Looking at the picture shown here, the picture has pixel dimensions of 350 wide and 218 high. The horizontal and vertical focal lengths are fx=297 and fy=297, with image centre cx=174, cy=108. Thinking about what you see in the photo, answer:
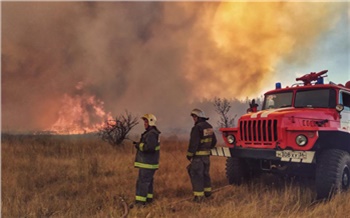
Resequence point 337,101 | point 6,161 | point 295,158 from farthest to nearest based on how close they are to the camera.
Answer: point 6,161, point 337,101, point 295,158

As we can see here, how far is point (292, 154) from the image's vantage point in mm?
5277

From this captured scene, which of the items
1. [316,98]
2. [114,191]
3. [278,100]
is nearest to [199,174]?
[114,191]

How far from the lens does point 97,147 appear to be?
1260 centimetres

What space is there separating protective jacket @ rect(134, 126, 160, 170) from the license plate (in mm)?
2276

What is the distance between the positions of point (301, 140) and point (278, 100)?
77.7 inches

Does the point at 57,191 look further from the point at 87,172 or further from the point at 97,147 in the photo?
the point at 97,147

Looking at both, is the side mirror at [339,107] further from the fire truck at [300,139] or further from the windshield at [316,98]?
the windshield at [316,98]

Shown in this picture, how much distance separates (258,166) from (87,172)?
4844 mm

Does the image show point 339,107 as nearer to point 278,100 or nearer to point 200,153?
point 278,100

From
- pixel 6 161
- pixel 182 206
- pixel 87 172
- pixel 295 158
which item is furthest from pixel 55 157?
pixel 295 158

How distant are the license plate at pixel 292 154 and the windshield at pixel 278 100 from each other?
1.77 meters

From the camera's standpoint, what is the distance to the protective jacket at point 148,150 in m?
5.57

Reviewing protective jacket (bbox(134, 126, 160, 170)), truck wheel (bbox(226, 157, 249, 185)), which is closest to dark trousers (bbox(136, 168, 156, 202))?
protective jacket (bbox(134, 126, 160, 170))

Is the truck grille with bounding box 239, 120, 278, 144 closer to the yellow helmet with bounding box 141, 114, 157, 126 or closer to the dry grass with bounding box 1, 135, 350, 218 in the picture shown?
the dry grass with bounding box 1, 135, 350, 218
